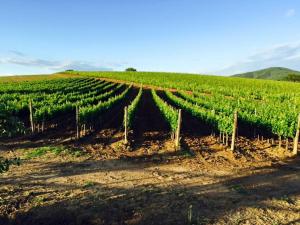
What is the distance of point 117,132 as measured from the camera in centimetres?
2319

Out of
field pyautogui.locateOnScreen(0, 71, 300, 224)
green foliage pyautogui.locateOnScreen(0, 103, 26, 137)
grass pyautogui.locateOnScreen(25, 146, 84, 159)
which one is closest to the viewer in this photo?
green foliage pyautogui.locateOnScreen(0, 103, 26, 137)

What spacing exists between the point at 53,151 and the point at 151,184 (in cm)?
718

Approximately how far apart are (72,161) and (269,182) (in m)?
8.96

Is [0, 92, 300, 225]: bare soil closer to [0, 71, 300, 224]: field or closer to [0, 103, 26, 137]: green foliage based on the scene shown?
[0, 71, 300, 224]: field

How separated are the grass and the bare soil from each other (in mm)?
366

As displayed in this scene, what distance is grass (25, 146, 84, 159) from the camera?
1766cm

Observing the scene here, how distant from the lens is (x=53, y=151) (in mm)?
18328

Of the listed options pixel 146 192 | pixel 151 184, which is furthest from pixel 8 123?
pixel 151 184

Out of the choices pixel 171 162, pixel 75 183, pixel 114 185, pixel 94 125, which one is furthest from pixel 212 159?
pixel 94 125

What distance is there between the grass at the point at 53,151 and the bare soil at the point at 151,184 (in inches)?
14.4

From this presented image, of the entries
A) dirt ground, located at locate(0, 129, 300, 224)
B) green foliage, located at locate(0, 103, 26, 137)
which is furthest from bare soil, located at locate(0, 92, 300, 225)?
green foliage, located at locate(0, 103, 26, 137)

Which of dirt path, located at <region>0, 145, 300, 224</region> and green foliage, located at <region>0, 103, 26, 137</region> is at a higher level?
green foliage, located at <region>0, 103, 26, 137</region>

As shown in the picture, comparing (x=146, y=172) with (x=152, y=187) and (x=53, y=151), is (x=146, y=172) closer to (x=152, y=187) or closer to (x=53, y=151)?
(x=152, y=187)

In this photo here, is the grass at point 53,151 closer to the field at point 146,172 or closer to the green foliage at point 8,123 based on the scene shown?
the field at point 146,172
